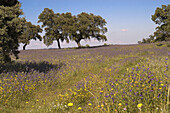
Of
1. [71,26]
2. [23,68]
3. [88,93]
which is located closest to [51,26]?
[71,26]

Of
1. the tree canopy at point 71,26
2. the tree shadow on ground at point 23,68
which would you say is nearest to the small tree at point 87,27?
the tree canopy at point 71,26

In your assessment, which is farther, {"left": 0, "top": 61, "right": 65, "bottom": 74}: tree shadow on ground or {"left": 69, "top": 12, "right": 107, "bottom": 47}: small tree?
{"left": 69, "top": 12, "right": 107, "bottom": 47}: small tree

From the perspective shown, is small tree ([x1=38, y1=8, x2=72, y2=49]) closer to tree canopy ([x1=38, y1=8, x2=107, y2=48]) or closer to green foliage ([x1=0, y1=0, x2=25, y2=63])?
tree canopy ([x1=38, y1=8, x2=107, y2=48])

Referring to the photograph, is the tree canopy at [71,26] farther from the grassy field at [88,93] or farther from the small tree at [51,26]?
the grassy field at [88,93]

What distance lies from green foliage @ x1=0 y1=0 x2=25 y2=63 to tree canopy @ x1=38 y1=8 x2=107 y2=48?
1269 inches

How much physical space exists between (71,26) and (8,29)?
34.5 m

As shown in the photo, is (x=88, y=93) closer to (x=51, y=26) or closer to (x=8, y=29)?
(x=8, y=29)

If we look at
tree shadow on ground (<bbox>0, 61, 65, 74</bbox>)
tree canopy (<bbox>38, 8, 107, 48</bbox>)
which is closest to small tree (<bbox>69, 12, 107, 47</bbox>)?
tree canopy (<bbox>38, 8, 107, 48</bbox>)

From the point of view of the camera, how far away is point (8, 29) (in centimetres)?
758

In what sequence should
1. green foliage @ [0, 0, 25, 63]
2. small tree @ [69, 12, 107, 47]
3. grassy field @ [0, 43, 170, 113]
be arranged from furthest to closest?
small tree @ [69, 12, 107, 47] → green foliage @ [0, 0, 25, 63] → grassy field @ [0, 43, 170, 113]

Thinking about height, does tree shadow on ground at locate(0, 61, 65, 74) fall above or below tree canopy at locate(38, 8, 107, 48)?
below

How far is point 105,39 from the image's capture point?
45.1m

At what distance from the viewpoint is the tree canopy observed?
40906 millimetres

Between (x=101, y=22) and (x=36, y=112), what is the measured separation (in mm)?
41374
